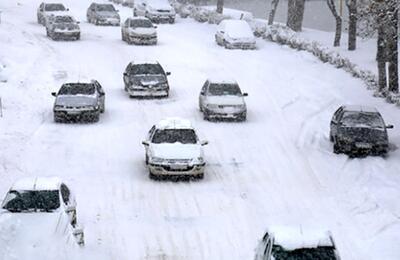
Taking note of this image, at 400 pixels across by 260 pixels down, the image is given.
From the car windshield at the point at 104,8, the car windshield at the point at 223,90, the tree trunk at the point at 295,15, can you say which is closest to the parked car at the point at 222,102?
the car windshield at the point at 223,90

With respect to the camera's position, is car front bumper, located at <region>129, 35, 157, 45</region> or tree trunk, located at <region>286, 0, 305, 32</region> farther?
tree trunk, located at <region>286, 0, 305, 32</region>

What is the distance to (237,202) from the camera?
2061 centimetres

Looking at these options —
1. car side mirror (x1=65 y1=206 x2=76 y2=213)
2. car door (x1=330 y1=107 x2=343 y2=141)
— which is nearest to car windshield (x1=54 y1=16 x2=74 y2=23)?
car door (x1=330 y1=107 x2=343 y2=141)

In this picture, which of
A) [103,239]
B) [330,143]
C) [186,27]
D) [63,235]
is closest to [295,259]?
[63,235]

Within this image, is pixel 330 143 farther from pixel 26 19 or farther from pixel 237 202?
pixel 26 19

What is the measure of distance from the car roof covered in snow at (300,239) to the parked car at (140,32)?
110ft

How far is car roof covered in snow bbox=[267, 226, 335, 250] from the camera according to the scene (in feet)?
41.8

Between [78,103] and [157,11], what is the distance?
26865 mm

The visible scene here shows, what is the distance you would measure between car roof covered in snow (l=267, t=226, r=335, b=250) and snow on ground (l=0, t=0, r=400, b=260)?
3979 mm

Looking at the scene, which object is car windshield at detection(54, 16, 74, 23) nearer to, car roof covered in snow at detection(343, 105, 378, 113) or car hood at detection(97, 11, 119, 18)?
car hood at detection(97, 11, 119, 18)

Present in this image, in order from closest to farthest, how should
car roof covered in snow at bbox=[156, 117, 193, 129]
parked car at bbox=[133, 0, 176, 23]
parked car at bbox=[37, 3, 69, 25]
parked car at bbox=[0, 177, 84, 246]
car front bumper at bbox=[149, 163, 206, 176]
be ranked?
parked car at bbox=[0, 177, 84, 246] → car front bumper at bbox=[149, 163, 206, 176] → car roof covered in snow at bbox=[156, 117, 193, 129] → parked car at bbox=[37, 3, 69, 25] → parked car at bbox=[133, 0, 176, 23]

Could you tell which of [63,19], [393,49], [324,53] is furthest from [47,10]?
[393,49]

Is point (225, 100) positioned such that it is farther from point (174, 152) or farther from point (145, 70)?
point (174, 152)

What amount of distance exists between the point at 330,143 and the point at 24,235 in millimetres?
14960
